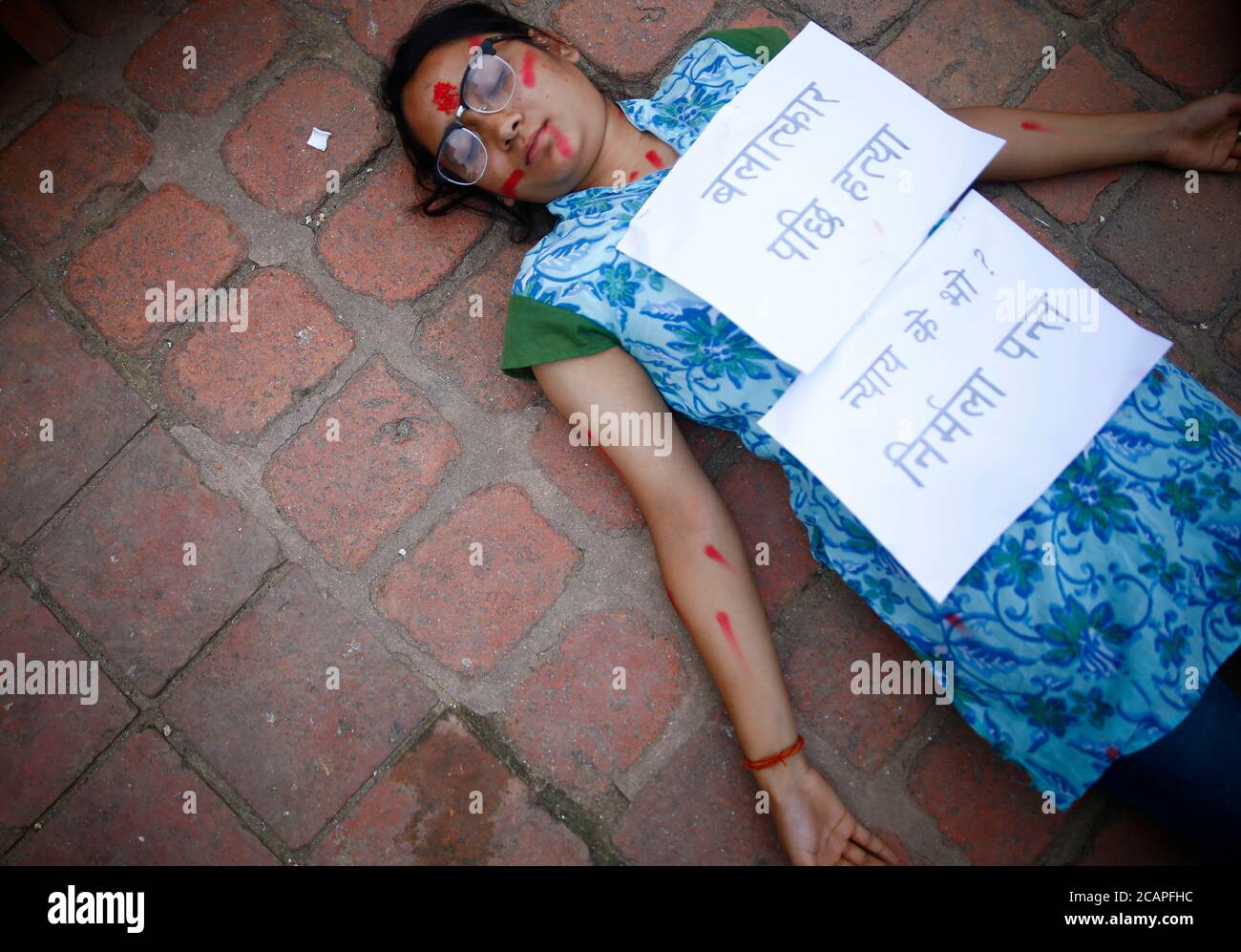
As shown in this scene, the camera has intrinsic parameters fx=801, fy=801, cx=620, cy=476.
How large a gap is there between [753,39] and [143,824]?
164 centimetres

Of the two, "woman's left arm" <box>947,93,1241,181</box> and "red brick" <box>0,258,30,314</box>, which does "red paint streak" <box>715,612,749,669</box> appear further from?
"red brick" <box>0,258,30,314</box>

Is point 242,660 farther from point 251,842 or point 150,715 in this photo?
point 251,842

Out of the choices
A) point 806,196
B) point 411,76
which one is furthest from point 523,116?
point 806,196

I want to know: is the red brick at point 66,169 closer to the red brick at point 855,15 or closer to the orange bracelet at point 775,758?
the red brick at point 855,15

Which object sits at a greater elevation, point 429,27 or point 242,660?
point 429,27

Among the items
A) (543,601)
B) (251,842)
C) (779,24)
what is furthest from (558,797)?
(779,24)

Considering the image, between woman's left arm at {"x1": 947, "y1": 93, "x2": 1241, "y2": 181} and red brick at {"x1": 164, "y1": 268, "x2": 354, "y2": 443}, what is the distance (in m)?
1.15

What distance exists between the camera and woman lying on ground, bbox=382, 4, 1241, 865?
3.48ft

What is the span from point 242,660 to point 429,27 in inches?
42.8

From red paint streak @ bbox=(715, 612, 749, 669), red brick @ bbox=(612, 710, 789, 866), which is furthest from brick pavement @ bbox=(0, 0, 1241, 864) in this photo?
red paint streak @ bbox=(715, 612, 749, 669)

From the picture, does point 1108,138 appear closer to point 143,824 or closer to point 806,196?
point 806,196

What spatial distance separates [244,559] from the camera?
1.37 metres

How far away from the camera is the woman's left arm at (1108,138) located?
134 cm

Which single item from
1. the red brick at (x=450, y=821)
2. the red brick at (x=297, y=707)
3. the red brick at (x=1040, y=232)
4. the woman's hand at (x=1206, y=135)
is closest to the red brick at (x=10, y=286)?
the red brick at (x=297, y=707)
